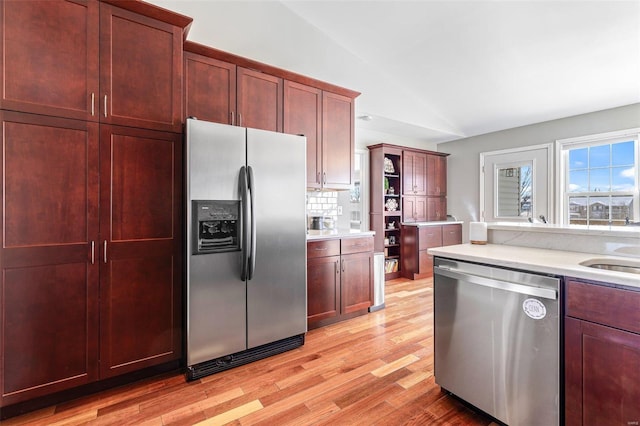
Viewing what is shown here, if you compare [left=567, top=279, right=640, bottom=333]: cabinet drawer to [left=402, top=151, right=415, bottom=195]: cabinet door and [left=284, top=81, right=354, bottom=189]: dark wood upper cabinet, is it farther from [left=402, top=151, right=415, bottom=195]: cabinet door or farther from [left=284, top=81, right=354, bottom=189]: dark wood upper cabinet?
[left=402, top=151, right=415, bottom=195]: cabinet door

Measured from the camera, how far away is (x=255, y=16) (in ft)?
10.1

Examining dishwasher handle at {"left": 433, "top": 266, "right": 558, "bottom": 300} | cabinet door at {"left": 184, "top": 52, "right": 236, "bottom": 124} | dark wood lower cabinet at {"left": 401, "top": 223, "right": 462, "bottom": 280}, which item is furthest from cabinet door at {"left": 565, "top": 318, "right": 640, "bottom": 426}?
dark wood lower cabinet at {"left": 401, "top": 223, "right": 462, "bottom": 280}

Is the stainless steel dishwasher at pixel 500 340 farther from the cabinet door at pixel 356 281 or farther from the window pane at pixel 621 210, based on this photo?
the window pane at pixel 621 210

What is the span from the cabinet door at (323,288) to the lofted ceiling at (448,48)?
7.25 ft

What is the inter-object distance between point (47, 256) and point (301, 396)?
5.64 feet

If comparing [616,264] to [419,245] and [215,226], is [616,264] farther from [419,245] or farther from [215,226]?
[419,245]

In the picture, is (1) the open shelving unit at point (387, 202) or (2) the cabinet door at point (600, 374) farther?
(1) the open shelving unit at point (387, 202)

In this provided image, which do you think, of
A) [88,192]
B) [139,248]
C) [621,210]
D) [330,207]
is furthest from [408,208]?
[88,192]

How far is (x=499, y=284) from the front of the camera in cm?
154

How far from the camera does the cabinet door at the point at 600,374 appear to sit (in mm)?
1188

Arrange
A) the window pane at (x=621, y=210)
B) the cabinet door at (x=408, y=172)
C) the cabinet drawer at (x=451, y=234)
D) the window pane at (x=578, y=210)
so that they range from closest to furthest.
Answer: the window pane at (x=621, y=210) < the window pane at (x=578, y=210) < the cabinet door at (x=408, y=172) < the cabinet drawer at (x=451, y=234)

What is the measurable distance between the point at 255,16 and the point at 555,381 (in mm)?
3699

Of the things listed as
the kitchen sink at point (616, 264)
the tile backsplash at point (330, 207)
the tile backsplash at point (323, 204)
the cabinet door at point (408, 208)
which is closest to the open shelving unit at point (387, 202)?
the cabinet door at point (408, 208)

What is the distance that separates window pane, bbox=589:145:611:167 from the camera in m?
4.03
